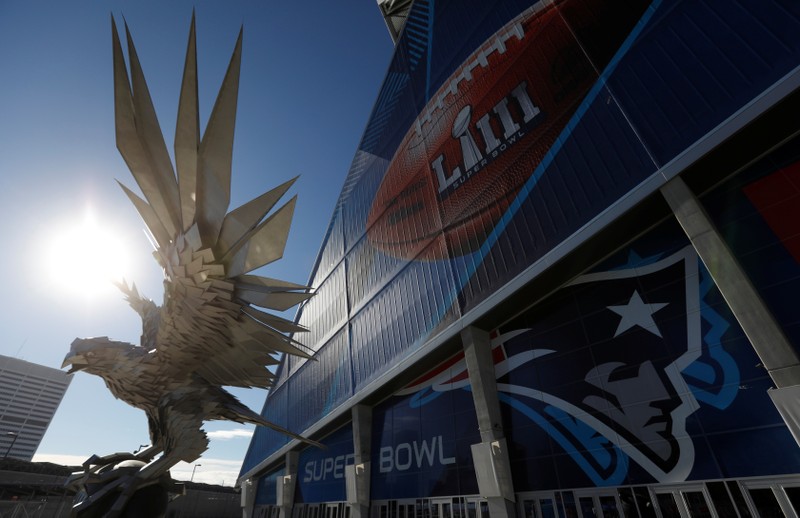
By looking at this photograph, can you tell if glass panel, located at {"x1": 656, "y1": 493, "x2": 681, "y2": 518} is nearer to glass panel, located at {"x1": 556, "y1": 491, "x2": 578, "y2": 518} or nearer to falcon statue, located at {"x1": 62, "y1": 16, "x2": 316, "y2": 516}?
glass panel, located at {"x1": 556, "y1": 491, "x2": 578, "y2": 518}

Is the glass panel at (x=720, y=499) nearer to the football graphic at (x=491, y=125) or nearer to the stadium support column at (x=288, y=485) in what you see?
the football graphic at (x=491, y=125)

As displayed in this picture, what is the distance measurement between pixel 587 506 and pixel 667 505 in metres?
2.13

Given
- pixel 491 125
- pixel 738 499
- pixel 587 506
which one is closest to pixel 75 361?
pixel 587 506

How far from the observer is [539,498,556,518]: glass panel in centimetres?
1062

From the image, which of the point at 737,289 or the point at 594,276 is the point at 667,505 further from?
the point at 594,276

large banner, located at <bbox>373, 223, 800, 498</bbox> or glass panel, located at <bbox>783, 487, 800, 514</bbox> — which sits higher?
large banner, located at <bbox>373, 223, 800, 498</bbox>

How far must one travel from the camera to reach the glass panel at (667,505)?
8.38m

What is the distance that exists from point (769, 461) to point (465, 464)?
30.3ft

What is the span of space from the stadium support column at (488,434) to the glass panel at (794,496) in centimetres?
664

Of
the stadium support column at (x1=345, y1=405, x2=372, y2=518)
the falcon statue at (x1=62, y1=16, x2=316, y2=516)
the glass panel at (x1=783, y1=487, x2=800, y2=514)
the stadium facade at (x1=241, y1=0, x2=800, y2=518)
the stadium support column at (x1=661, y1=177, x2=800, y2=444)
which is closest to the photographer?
the falcon statue at (x1=62, y1=16, x2=316, y2=516)

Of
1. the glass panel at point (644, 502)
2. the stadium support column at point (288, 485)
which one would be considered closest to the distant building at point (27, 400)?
the stadium support column at point (288, 485)

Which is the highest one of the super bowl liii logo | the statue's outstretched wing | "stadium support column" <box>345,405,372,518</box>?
the super bowl liii logo

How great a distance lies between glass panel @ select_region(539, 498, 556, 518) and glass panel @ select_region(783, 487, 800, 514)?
5505 millimetres

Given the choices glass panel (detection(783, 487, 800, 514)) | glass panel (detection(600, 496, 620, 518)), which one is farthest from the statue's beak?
glass panel (detection(783, 487, 800, 514))
